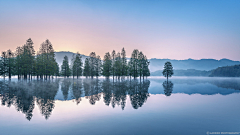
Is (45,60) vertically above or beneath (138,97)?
above

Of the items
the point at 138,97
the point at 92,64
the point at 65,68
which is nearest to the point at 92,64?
the point at 92,64

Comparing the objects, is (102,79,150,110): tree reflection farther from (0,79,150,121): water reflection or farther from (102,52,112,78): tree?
(102,52,112,78): tree

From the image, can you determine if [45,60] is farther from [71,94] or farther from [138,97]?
[138,97]

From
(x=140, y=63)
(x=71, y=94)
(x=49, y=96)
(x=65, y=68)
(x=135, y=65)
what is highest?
(x=140, y=63)

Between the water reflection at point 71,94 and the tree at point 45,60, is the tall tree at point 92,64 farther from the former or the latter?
the water reflection at point 71,94

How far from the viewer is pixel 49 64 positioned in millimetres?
54719

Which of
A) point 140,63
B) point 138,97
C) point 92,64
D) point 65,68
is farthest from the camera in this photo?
point 65,68

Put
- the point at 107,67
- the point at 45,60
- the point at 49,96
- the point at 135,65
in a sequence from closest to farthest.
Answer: the point at 49,96 < the point at 45,60 < the point at 135,65 < the point at 107,67

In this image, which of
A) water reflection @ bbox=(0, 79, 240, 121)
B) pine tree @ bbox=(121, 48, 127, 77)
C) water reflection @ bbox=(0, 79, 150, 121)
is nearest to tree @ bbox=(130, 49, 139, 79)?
pine tree @ bbox=(121, 48, 127, 77)

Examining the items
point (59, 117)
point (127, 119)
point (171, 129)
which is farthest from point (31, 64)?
point (171, 129)

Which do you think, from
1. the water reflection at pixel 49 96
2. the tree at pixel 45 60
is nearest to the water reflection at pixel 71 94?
the water reflection at pixel 49 96

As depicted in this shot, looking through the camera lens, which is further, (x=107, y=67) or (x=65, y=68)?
(x=65, y=68)

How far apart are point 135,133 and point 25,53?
211 ft

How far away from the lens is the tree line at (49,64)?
53375mm
